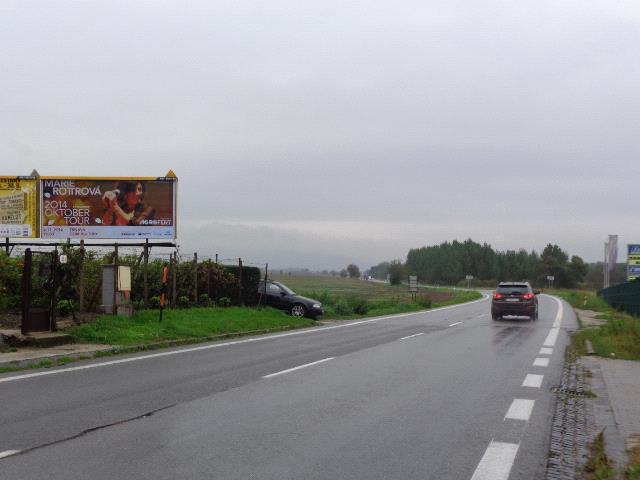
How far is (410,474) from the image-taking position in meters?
5.57

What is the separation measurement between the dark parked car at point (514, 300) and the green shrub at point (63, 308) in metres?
18.3

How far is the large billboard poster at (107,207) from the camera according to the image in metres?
22.9

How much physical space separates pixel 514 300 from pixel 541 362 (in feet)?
52.3

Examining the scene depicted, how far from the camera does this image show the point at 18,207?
22688 mm

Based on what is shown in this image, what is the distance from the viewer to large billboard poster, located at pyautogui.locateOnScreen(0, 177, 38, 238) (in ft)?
74.1

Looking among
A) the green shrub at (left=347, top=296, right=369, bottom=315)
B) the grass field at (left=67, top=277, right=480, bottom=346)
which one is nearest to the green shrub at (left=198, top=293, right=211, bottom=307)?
the grass field at (left=67, top=277, right=480, bottom=346)

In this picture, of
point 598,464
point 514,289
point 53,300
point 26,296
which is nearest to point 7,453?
point 598,464

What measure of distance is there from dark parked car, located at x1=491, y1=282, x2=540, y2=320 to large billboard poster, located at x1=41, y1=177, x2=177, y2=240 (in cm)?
1463

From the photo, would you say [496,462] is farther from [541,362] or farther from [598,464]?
[541,362]

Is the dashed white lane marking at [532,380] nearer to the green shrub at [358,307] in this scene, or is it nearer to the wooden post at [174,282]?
the wooden post at [174,282]

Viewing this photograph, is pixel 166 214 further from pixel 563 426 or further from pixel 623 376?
pixel 563 426

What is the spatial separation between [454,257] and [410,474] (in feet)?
604

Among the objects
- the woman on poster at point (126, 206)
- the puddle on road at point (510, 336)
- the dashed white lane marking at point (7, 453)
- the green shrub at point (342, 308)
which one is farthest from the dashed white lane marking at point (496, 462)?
the green shrub at point (342, 308)

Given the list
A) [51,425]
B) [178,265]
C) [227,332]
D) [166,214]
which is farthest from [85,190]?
[51,425]
